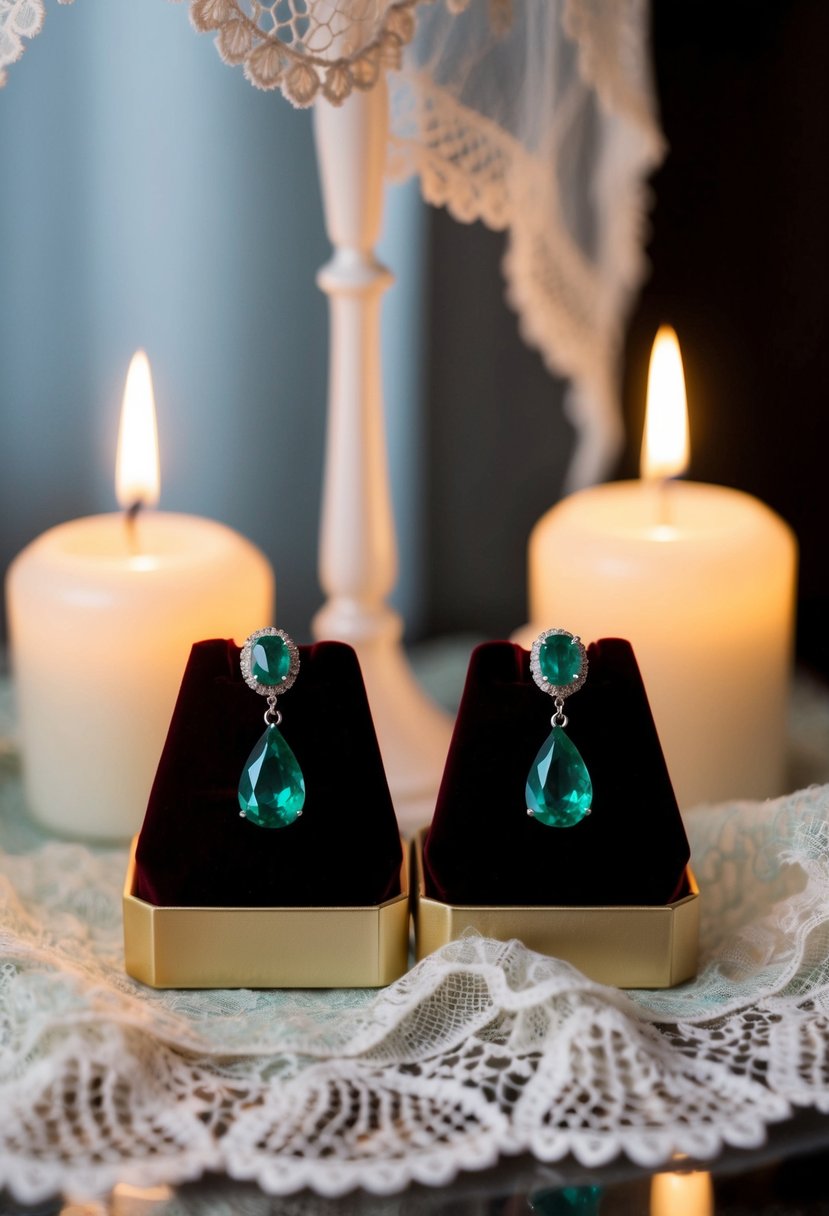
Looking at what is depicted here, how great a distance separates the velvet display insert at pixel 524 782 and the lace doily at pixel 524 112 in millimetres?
246

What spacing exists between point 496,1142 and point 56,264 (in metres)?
0.73

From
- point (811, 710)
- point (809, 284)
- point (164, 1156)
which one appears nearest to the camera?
point (164, 1156)

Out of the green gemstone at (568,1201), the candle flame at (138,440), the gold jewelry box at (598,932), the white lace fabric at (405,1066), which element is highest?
the candle flame at (138,440)

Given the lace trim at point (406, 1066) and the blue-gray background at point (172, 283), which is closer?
the lace trim at point (406, 1066)

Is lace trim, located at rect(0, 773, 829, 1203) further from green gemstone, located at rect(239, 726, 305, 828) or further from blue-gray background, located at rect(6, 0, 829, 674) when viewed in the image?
blue-gray background, located at rect(6, 0, 829, 674)

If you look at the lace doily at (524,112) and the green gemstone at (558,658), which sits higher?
the lace doily at (524,112)

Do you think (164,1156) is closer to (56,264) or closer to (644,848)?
(644,848)

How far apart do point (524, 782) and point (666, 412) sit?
0.92ft

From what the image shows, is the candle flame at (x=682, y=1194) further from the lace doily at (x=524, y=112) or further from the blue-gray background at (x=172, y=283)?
the blue-gray background at (x=172, y=283)

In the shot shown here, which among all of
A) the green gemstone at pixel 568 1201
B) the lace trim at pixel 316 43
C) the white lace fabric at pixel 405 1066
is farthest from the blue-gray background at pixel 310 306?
the green gemstone at pixel 568 1201

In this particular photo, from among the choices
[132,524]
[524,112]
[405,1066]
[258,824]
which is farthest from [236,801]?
[524,112]

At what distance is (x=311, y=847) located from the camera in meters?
0.59

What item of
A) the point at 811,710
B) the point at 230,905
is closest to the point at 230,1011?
the point at 230,905

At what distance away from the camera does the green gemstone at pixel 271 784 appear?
22.7 inches
